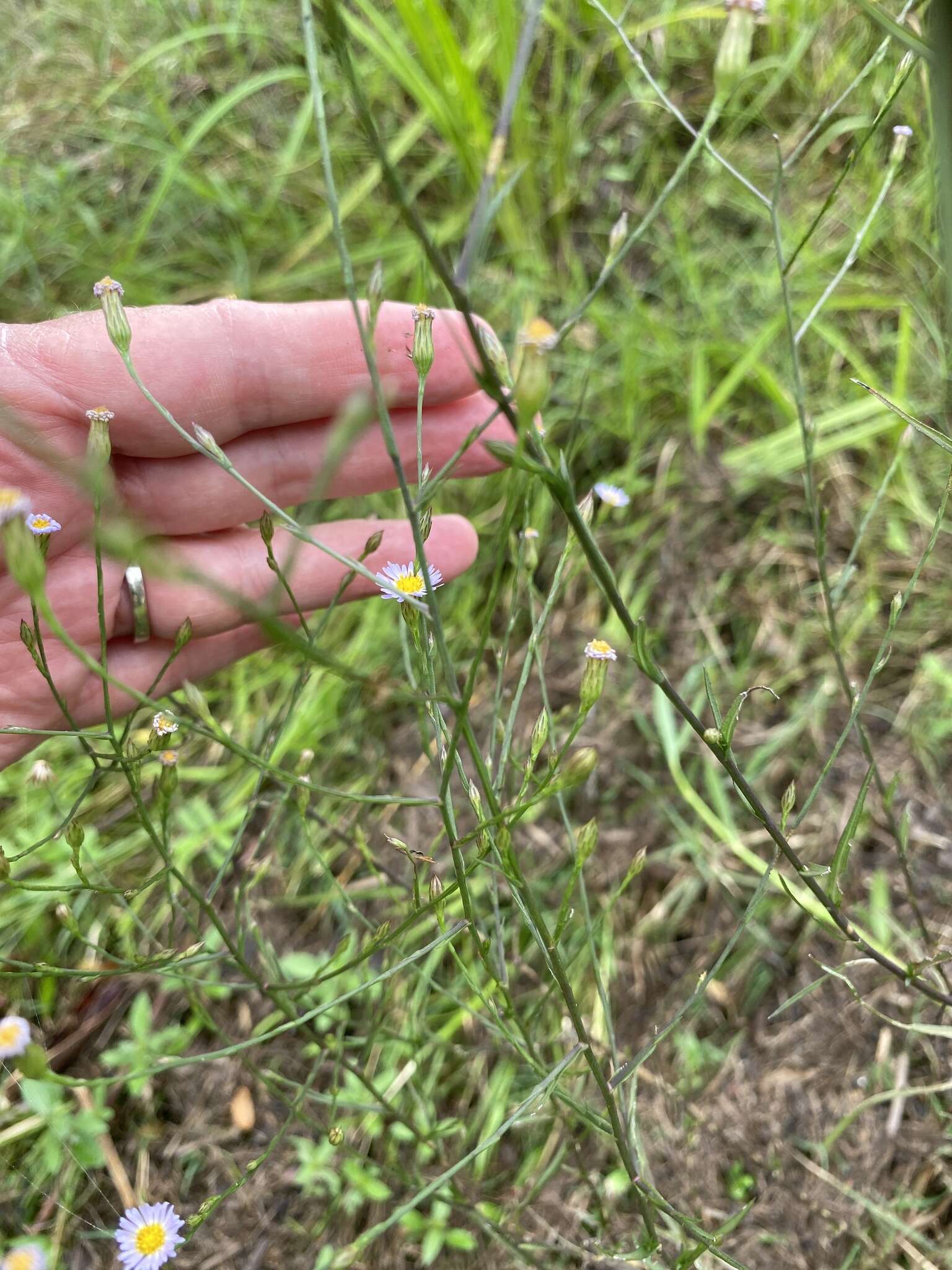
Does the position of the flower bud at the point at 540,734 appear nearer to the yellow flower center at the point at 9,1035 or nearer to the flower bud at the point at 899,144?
the yellow flower center at the point at 9,1035

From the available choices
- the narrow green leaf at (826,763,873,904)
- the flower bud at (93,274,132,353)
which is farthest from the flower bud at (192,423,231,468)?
the narrow green leaf at (826,763,873,904)

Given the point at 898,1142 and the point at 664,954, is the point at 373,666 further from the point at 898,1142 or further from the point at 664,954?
the point at 898,1142

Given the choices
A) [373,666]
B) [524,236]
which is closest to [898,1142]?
[373,666]

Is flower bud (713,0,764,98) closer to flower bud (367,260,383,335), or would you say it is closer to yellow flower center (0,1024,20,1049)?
flower bud (367,260,383,335)

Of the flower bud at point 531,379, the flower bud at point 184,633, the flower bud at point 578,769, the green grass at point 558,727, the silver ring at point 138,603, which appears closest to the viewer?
the flower bud at point 531,379

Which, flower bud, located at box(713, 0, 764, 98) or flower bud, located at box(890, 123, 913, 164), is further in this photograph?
flower bud, located at box(890, 123, 913, 164)

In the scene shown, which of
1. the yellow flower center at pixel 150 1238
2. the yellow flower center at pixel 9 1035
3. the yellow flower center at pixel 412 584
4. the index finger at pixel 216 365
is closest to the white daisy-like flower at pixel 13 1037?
the yellow flower center at pixel 9 1035
